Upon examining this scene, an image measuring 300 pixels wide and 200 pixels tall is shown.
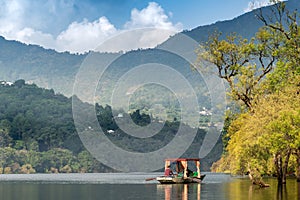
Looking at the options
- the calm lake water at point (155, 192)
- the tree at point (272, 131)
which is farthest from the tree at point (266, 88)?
the calm lake water at point (155, 192)

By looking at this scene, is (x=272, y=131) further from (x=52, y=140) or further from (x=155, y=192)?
(x=52, y=140)

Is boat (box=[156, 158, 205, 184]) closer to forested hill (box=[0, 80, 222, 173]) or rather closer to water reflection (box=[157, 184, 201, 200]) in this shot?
water reflection (box=[157, 184, 201, 200])

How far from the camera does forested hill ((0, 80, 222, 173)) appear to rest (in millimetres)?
151500

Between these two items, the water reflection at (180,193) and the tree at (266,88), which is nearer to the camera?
the tree at (266,88)

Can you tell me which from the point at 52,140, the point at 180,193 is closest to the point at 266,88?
the point at 180,193

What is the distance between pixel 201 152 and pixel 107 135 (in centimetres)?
2987

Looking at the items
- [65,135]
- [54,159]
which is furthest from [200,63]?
[65,135]

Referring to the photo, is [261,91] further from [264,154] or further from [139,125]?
[139,125]

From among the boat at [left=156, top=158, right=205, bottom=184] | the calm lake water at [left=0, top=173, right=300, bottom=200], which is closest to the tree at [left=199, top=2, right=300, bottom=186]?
the calm lake water at [left=0, top=173, right=300, bottom=200]

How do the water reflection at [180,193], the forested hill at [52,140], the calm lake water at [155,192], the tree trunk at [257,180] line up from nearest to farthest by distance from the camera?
the calm lake water at [155,192]
the water reflection at [180,193]
the tree trunk at [257,180]
the forested hill at [52,140]

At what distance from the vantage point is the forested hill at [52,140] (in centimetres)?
15150

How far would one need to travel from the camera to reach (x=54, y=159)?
154m

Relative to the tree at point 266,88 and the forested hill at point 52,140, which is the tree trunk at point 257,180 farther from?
the forested hill at point 52,140

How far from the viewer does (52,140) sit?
544 feet
